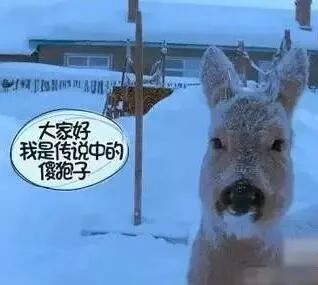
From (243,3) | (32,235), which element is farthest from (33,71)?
(243,3)

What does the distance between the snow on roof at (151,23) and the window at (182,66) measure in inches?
1.6

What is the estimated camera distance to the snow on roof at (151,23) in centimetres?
196

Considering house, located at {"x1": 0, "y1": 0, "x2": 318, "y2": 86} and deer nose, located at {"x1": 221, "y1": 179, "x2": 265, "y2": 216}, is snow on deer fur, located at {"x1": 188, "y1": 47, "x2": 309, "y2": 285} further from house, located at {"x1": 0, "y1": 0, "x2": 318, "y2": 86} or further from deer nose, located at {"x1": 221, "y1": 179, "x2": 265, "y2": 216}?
house, located at {"x1": 0, "y1": 0, "x2": 318, "y2": 86}

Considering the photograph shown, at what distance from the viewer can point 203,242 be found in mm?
1796

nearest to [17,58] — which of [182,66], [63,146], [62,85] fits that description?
[62,85]

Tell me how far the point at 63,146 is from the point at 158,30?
0.31 meters

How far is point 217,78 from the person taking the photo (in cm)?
177

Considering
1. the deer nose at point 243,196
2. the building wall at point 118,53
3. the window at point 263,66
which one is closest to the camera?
the deer nose at point 243,196

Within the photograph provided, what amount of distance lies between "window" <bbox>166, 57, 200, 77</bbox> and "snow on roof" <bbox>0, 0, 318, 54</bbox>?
40 mm

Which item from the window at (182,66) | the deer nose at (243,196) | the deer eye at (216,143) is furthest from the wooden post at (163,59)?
the deer nose at (243,196)

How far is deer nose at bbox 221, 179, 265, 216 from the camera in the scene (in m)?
1.71

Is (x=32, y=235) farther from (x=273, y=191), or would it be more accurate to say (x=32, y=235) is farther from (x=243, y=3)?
(x=243, y=3)

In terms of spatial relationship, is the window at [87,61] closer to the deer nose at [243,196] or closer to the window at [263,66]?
the window at [263,66]

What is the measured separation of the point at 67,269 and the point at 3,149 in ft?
0.89
